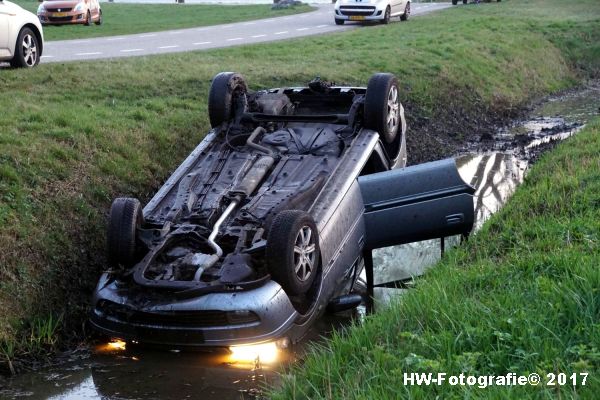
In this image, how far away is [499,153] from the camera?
14.2 m

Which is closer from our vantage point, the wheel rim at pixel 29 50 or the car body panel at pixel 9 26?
the car body panel at pixel 9 26

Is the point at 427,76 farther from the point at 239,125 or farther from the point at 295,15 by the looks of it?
the point at 295,15

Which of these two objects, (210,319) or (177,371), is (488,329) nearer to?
(210,319)

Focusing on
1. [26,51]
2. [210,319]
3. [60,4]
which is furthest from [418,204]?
[60,4]

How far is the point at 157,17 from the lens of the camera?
105 ft

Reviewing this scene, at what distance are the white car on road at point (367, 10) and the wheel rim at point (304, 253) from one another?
20.2 metres

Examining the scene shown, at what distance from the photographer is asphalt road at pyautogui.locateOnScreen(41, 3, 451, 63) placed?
717 inches

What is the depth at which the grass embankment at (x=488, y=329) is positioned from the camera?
438cm

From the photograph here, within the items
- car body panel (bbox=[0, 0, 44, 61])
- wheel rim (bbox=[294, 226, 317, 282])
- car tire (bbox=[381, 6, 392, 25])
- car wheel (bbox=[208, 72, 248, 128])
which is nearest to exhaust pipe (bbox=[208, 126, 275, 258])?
car wheel (bbox=[208, 72, 248, 128])

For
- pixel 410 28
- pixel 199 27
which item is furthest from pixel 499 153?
pixel 199 27

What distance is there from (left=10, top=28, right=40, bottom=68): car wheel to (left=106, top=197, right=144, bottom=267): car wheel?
661 centimetres

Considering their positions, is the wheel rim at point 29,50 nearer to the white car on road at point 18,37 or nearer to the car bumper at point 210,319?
the white car on road at point 18,37

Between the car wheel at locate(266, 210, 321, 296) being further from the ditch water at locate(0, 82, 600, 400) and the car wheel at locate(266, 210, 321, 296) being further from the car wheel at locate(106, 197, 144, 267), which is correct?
the car wheel at locate(106, 197, 144, 267)

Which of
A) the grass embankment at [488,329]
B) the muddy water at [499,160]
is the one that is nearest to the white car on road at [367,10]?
the muddy water at [499,160]
